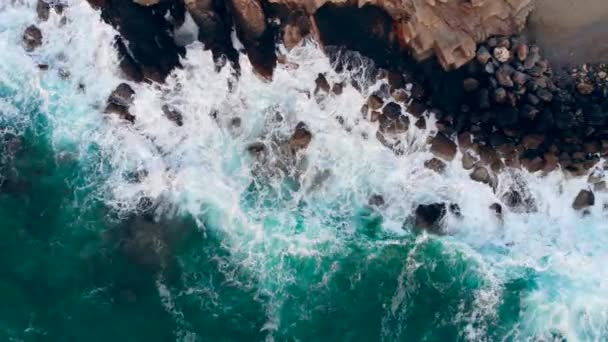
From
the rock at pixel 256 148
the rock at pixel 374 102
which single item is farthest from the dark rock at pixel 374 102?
the rock at pixel 256 148

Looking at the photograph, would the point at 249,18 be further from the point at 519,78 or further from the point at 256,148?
the point at 519,78

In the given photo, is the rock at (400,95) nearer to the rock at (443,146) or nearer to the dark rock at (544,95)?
the rock at (443,146)

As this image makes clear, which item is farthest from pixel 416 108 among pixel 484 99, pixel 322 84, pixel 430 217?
pixel 430 217

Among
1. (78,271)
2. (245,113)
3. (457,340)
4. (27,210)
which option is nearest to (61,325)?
(78,271)

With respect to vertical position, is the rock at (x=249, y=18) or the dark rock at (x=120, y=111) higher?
the rock at (x=249, y=18)

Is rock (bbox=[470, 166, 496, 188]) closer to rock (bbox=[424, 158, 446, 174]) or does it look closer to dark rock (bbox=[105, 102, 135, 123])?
rock (bbox=[424, 158, 446, 174])
